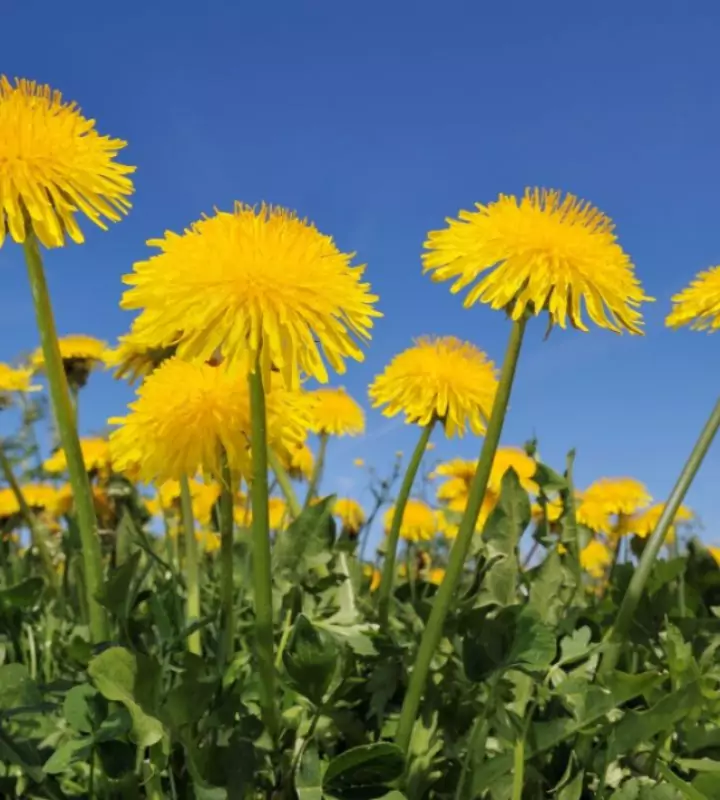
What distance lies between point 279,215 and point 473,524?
23.6 inches

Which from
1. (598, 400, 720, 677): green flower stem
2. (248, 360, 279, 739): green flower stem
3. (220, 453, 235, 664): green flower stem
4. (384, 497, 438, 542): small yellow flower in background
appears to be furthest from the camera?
(384, 497, 438, 542): small yellow flower in background

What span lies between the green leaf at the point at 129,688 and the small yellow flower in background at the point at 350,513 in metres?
2.31

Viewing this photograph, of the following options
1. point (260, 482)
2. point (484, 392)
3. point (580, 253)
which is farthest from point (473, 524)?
point (484, 392)

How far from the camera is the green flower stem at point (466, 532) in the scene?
56.5 inches

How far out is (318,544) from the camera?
191 centimetres

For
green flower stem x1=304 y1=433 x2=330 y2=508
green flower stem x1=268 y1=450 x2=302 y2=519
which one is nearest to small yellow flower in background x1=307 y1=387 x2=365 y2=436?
green flower stem x1=304 y1=433 x2=330 y2=508

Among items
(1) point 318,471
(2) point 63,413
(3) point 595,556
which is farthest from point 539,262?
(3) point 595,556

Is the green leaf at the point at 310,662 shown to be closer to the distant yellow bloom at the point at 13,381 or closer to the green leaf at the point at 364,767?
the green leaf at the point at 364,767

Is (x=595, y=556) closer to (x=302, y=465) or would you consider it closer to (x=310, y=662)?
(x=302, y=465)

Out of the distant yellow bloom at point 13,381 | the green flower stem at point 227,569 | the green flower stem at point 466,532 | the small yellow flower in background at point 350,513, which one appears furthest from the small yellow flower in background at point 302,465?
the green flower stem at point 466,532

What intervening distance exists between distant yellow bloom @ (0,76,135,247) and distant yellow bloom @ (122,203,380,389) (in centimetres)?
17

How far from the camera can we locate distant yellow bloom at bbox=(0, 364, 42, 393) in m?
3.66

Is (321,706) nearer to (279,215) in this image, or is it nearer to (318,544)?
(318,544)

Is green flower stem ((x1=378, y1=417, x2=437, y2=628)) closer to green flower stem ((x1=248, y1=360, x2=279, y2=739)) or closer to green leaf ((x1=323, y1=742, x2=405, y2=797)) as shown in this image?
green leaf ((x1=323, y1=742, x2=405, y2=797))
